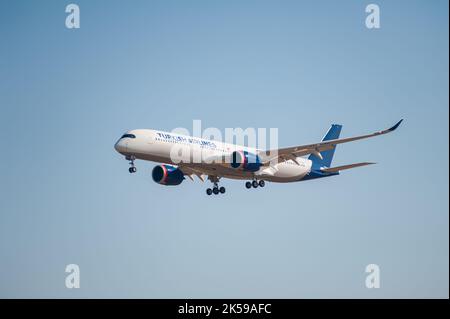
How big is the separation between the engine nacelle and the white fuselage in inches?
28.3

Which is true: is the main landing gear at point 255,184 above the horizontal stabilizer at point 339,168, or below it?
below

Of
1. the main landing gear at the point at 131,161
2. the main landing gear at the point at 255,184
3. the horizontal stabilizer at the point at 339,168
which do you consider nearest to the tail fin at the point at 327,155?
the horizontal stabilizer at the point at 339,168

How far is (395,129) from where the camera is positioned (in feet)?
200

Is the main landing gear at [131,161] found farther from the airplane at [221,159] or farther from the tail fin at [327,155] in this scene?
the tail fin at [327,155]

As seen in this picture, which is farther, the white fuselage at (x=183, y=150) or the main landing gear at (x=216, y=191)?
the main landing gear at (x=216, y=191)

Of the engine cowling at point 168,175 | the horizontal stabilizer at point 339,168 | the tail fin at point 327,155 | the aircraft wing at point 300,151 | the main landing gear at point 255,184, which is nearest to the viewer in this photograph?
the aircraft wing at point 300,151

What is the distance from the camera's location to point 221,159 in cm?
6750

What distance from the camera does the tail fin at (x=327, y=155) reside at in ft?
253

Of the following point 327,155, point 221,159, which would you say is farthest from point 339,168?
point 221,159

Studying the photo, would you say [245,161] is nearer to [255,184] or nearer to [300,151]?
[255,184]

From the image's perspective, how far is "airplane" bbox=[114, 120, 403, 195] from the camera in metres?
64.4
